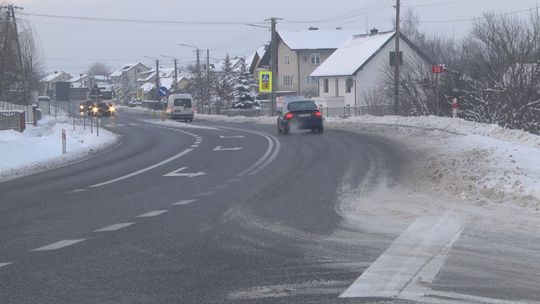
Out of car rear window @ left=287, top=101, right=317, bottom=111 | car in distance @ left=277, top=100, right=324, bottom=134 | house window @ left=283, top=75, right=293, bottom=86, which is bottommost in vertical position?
car in distance @ left=277, top=100, right=324, bottom=134

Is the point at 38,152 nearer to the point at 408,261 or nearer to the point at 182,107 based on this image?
the point at 408,261

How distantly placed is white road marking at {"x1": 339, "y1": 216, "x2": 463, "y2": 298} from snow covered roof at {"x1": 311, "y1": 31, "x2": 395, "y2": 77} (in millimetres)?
60870

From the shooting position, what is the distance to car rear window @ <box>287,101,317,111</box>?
1385 inches

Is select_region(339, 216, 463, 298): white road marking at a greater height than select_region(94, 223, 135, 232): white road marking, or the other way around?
select_region(339, 216, 463, 298): white road marking

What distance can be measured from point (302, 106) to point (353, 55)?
4001cm

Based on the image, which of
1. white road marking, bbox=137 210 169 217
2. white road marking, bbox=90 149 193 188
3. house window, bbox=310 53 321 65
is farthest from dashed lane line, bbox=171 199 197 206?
house window, bbox=310 53 321 65

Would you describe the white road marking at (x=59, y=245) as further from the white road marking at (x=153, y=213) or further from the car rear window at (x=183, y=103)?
the car rear window at (x=183, y=103)

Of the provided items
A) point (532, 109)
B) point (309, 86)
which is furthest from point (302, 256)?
point (309, 86)

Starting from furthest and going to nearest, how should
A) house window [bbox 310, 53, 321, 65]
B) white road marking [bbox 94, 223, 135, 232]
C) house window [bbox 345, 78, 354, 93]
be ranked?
1. house window [bbox 310, 53, 321, 65]
2. house window [bbox 345, 78, 354, 93]
3. white road marking [bbox 94, 223, 135, 232]

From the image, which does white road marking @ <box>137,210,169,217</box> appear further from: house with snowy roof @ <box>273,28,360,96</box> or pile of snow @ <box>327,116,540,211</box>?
house with snowy roof @ <box>273,28,360,96</box>

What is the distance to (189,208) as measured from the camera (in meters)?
11.7

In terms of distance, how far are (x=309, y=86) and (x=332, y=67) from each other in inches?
701

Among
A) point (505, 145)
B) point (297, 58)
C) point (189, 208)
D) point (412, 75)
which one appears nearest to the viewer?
point (189, 208)

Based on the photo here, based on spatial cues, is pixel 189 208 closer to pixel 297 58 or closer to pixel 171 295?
pixel 171 295
